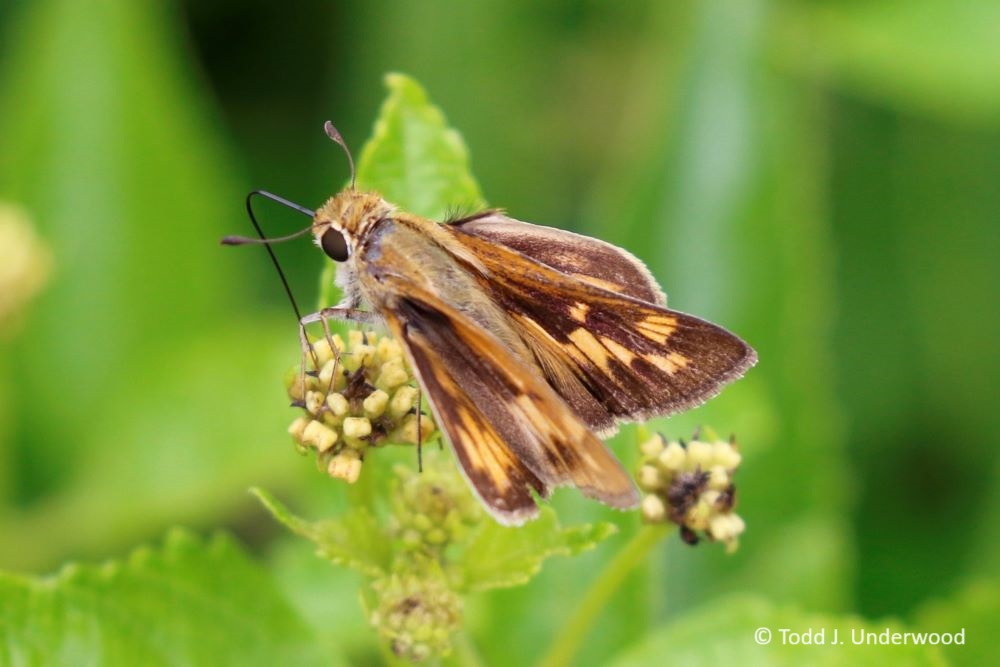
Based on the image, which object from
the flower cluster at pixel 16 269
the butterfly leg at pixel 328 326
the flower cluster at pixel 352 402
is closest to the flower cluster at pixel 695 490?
the flower cluster at pixel 352 402

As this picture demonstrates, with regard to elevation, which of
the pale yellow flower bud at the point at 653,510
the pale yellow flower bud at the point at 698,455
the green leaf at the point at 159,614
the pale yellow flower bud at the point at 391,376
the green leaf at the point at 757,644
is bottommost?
the green leaf at the point at 159,614

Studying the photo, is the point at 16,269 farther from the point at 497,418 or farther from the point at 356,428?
the point at 497,418

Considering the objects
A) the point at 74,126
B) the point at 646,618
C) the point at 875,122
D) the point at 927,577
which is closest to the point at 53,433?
the point at 74,126

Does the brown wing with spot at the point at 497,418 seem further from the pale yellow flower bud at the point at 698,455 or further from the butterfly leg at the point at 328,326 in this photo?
the pale yellow flower bud at the point at 698,455

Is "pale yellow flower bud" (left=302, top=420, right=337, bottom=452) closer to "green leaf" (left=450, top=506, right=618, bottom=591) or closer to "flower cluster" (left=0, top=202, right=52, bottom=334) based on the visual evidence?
"green leaf" (left=450, top=506, right=618, bottom=591)

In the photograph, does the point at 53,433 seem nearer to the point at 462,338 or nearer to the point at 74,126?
the point at 74,126

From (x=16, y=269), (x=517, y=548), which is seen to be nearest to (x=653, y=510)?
(x=517, y=548)
